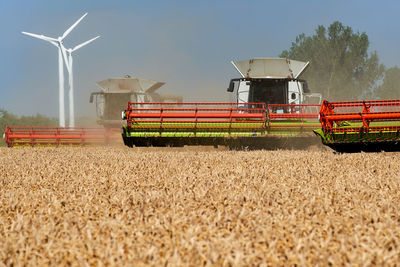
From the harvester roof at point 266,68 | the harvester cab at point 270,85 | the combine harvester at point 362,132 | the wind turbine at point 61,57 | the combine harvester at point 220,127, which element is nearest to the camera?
the combine harvester at point 362,132

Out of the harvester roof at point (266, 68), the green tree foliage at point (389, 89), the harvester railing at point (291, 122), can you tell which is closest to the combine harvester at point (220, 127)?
the harvester railing at point (291, 122)

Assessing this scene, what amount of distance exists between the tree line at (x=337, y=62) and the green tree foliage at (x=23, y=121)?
29111 mm

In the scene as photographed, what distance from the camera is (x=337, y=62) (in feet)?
166

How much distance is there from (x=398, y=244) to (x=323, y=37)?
53.0m

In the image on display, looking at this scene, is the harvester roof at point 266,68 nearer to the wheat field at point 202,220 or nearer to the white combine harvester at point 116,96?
the white combine harvester at point 116,96

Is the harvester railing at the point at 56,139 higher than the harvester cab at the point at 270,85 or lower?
lower

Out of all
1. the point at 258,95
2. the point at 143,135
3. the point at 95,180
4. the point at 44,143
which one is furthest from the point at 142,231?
the point at 44,143

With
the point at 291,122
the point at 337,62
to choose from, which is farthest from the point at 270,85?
the point at 337,62

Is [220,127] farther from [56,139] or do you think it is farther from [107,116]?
[107,116]

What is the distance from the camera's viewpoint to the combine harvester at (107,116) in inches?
639

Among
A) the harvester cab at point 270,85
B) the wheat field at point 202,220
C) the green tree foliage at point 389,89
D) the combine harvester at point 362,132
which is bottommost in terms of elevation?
the wheat field at point 202,220

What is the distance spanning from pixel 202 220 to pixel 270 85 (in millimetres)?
10605

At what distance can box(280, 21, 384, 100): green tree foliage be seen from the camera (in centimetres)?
5009

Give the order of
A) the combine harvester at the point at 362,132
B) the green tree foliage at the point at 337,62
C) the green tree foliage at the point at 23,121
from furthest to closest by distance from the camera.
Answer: the green tree foliage at the point at 337,62 → the green tree foliage at the point at 23,121 → the combine harvester at the point at 362,132
